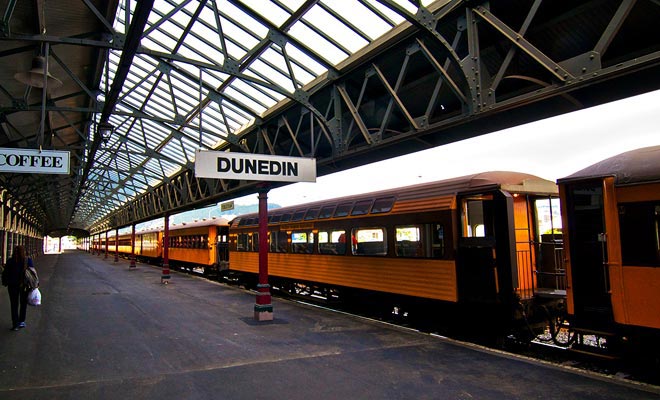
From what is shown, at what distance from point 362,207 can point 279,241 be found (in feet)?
15.9

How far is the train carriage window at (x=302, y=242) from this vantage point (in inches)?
507

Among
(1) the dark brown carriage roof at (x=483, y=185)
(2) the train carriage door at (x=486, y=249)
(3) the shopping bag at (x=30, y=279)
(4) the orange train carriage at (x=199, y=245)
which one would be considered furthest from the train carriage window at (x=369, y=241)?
(4) the orange train carriage at (x=199, y=245)

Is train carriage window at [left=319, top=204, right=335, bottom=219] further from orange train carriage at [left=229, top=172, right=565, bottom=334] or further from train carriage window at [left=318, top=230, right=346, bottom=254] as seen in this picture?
orange train carriage at [left=229, top=172, right=565, bottom=334]

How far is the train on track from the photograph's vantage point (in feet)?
19.2

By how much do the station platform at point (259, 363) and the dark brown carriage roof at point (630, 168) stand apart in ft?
8.60

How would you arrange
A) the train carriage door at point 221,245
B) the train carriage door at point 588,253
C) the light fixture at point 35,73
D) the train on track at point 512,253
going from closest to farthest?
the train on track at point 512,253 → the train carriage door at point 588,253 → the light fixture at point 35,73 → the train carriage door at point 221,245

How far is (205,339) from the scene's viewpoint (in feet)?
25.9

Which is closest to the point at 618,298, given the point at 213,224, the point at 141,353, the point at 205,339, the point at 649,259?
the point at 649,259

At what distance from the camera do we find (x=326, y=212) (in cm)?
1231

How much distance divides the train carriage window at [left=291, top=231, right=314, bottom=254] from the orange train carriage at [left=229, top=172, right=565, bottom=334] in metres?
1.45

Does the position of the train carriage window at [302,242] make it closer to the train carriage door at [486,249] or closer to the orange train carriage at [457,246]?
the orange train carriage at [457,246]

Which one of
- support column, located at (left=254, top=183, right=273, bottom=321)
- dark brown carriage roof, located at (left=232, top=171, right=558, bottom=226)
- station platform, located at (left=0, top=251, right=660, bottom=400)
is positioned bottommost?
station platform, located at (left=0, top=251, right=660, bottom=400)

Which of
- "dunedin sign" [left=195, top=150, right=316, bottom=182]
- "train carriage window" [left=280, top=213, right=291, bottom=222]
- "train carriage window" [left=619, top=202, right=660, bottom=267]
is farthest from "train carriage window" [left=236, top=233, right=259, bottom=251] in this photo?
"train carriage window" [left=619, top=202, right=660, bottom=267]

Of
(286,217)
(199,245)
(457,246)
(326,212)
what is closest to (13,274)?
(326,212)
